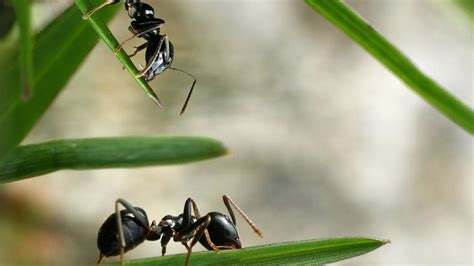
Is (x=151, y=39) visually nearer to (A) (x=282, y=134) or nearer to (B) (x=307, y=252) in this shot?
(B) (x=307, y=252)

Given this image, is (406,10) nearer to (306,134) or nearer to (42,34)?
(306,134)

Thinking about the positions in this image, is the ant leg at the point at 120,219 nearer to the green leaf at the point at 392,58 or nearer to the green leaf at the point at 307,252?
the green leaf at the point at 307,252

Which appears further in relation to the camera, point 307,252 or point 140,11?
point 140,11

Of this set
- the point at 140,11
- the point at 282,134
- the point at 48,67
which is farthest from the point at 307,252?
the point at 282,134

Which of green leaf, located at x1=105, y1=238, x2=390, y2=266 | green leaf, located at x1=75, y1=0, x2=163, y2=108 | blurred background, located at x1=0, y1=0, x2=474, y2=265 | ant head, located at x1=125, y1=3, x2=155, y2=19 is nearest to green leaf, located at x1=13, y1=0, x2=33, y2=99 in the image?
green leaf, located at x1=75, y1=0, x2=163, y2=108

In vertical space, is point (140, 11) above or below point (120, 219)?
above

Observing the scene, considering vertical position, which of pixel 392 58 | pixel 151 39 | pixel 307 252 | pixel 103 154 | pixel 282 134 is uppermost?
pixel 282 134

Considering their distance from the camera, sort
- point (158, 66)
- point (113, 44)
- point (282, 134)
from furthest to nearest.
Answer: point (282, 134) → point (158, 66) → point (113, 44)
